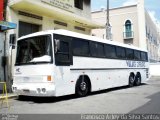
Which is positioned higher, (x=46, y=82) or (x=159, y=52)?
(x=159, y=52)

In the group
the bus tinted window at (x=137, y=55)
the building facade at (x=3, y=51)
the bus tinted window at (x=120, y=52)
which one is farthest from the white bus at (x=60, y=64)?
the bus tinted window at (x=137, y=55)

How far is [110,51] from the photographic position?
49.7 feet

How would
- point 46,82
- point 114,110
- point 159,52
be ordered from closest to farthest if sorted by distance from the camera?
point 114,110 < point 46,82 < point 159,52

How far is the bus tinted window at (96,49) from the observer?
1343cm

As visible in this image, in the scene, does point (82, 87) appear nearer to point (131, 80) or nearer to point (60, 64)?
point (60, 64)

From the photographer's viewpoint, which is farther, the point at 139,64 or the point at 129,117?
the point at 139,64

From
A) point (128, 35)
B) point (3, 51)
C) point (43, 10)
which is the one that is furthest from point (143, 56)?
point (128, 35)

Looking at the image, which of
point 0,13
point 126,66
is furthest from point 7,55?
point 126,66

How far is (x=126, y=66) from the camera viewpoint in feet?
56.3

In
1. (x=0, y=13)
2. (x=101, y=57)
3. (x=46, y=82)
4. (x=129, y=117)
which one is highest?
(x=0, y=13)

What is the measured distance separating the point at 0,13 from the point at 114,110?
27.4 ft

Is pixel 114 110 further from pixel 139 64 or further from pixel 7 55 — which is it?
pixel 139 64

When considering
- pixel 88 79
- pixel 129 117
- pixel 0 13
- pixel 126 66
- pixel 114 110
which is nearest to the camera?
pixel 129 117

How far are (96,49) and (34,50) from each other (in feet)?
12.5
